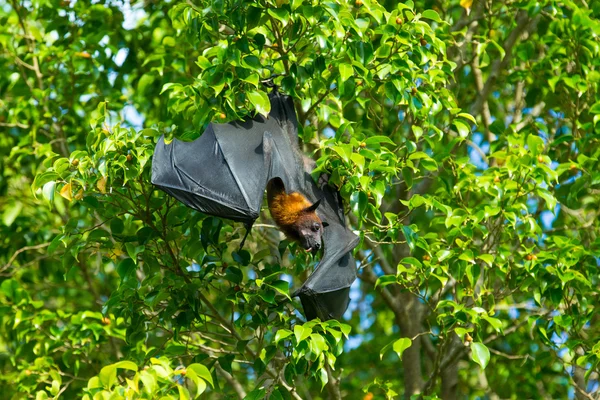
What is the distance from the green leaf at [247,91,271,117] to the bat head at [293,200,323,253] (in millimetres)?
656

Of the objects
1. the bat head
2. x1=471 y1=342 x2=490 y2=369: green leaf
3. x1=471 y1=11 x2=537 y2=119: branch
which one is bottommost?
x1=471 y1=342 x2=490 y2=369: green leaf

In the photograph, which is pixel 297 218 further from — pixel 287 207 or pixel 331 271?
pixel 331 271

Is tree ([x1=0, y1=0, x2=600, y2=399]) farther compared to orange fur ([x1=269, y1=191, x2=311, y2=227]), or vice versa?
orange fur ([x1=269, y1=191, x2=311, y2=227])

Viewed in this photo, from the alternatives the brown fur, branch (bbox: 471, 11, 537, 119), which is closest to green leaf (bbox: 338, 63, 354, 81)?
the brown fur

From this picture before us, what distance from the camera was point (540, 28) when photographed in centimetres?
782

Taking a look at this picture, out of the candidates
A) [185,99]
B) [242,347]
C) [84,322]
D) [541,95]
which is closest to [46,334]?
[84,322]

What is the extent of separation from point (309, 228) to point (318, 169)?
38 cm

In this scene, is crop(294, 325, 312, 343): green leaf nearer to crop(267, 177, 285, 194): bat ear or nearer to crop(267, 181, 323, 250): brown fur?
crop(267, 181, 323, 250): brown fur

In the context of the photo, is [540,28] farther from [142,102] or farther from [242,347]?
[242,347]

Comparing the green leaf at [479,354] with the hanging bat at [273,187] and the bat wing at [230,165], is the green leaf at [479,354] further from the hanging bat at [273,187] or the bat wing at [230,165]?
the bat wing at [230,165]

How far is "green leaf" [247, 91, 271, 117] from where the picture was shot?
469cm

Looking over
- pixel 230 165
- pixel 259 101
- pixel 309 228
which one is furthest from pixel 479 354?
pixel 259 101

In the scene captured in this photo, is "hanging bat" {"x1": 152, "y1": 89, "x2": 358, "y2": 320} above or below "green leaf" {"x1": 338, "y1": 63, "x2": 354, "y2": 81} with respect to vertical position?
below

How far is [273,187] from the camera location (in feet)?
17.6
